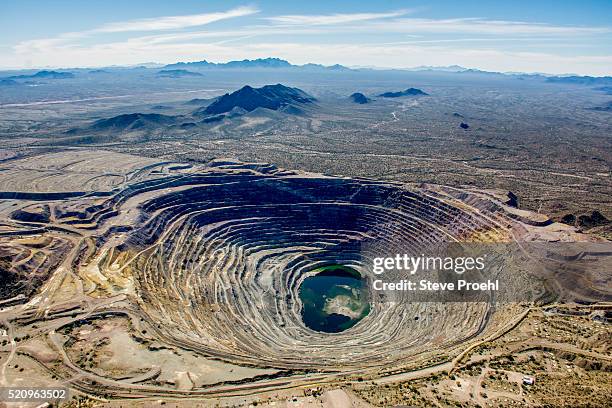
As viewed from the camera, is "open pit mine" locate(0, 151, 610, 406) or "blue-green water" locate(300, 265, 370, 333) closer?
"open pit mine" locate(0, 151, 610, 406)

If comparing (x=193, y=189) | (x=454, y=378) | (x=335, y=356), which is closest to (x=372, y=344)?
(x=335, y=356)

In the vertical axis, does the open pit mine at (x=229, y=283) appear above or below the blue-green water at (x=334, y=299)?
above

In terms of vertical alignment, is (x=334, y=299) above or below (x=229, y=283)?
below

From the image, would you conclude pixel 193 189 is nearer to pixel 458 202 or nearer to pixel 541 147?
pixel 458 202

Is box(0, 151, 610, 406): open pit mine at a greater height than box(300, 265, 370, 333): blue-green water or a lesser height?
greater

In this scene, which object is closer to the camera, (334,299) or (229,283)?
(229,283)

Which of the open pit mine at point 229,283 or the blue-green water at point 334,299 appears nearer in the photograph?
the open pit mine at point 229,283
